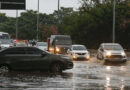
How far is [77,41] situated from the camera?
72.1 metres

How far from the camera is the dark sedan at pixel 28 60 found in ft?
83.6

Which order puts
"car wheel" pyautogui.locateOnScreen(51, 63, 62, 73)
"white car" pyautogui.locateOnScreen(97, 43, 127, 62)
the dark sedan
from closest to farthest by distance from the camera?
the dark sedan → "car wheel" pyautogui.locateOnScreen(51, 63, 62, 73) → "white car" pyautogui.locateOnScreen(97, 43, 127, 62)

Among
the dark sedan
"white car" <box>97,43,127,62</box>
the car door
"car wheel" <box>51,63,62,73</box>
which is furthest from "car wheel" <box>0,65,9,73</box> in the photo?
"white car" <box>97,43,127,62</box>

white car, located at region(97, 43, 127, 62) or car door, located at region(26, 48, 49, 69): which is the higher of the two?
car door, located at region(26, 48, 49, 69)

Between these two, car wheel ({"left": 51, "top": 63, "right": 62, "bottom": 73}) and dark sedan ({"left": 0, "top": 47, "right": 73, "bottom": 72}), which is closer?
dark sedan ({"left": 0, "top": 47, "right": 73, "bottom": 72})

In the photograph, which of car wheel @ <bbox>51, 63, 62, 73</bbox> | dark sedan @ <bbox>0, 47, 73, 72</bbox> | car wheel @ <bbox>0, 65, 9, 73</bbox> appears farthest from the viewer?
car wheel @ <bbox>51, 63, 62, 73</bbox>

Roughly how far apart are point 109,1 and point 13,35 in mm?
61869

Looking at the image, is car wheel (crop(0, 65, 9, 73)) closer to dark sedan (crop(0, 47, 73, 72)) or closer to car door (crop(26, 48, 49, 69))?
dark sedan (crop(0, 47, 73, 72))

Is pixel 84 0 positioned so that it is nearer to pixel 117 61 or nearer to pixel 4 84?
pixel 117 61

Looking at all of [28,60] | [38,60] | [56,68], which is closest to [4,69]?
[28,60]

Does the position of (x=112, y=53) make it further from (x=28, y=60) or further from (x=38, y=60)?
(x=28, y=60)

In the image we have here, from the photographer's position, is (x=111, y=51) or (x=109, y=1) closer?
(x=111, y=51)

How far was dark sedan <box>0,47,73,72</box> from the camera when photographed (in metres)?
25.5

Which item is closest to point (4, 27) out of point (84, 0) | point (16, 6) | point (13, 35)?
point (13, 35)
